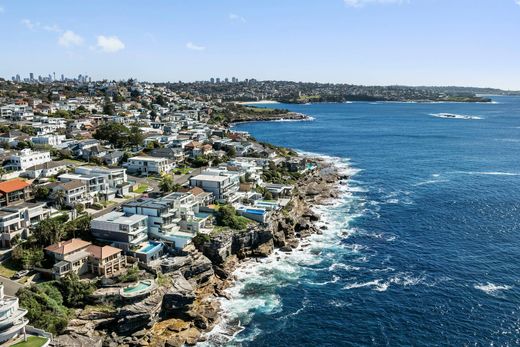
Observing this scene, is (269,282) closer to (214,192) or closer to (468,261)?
(214,192)

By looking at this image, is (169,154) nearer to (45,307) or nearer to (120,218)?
(120,218)

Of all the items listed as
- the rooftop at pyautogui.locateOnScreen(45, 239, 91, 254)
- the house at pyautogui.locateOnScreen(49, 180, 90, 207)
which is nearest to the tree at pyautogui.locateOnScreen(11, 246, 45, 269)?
the rooftop at pyautogui.locateOnScreen(45, 239, 91, 254)

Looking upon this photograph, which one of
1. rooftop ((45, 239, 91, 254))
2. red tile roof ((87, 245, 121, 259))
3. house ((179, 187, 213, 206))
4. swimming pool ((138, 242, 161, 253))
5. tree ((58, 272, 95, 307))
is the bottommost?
tree ((58, 272, 95, 307))

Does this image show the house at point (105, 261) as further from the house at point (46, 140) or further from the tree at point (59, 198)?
the house at point (46, 140)

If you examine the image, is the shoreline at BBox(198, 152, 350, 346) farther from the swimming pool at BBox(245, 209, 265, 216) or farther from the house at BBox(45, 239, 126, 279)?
the house at BBox(45, 239, 126, 279)

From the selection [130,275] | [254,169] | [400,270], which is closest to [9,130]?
[254,169]

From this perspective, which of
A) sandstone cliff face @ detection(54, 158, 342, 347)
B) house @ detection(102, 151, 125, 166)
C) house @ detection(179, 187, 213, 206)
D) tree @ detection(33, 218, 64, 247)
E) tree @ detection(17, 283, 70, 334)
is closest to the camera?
tree @ detection(17, 283, 70, 334)

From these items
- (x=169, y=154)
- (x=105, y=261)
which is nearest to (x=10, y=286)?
(x=105, y=261)
